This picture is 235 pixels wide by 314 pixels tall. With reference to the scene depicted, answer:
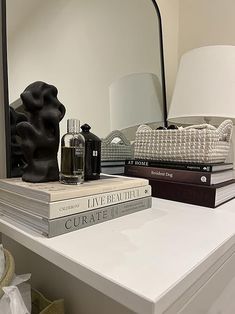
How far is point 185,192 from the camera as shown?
69cm

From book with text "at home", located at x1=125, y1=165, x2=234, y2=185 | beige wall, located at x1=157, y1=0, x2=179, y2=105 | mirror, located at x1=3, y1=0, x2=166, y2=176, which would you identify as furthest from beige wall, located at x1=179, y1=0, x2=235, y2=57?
book with text "at home", located at x1=125, y1=165, x2=234, y2=185

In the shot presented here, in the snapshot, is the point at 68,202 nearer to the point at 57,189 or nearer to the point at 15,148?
the point at 57,189

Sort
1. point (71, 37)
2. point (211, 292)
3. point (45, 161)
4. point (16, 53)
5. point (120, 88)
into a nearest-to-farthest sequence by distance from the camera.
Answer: point (211, 292) → point (45, 161) → point (16, 53) → point (71, 37) → point (120, 88)

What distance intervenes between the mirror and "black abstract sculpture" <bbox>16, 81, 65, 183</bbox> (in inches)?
5.5

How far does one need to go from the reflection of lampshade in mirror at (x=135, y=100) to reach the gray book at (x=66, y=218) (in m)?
0.45

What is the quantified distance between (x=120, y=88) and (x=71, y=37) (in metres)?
0.26

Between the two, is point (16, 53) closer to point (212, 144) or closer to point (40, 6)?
point (40, 6)

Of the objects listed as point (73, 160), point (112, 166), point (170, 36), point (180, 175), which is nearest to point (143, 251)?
point (73, 160)

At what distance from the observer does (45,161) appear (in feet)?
1.90

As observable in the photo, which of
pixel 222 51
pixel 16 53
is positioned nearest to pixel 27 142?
pixel 16 53

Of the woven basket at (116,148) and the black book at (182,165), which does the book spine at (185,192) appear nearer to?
the black book at (182,165)

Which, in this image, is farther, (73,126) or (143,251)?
(73,126)

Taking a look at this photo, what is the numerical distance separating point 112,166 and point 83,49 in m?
0.41

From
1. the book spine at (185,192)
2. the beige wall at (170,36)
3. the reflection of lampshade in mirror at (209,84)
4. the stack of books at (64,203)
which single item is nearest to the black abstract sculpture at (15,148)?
the stack of books at (64,203)
